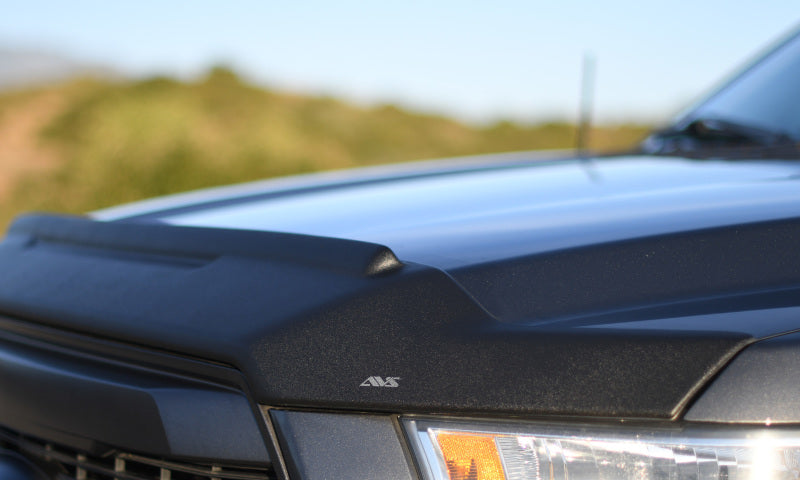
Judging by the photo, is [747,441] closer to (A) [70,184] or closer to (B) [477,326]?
(B) [477,326]

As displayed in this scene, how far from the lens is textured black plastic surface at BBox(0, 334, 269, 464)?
3.95 feet

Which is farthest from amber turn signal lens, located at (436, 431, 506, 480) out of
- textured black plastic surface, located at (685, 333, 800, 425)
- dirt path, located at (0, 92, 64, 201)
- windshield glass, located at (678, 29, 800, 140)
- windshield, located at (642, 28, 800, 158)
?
dirt path, located at (0, 92, 64, 201)

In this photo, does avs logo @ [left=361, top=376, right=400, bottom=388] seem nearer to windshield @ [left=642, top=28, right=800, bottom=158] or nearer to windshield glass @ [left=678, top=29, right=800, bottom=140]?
windshield @ [left=642, top=28, right=800, bottom=158]

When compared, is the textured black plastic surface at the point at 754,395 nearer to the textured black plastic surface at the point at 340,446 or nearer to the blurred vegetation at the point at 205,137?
the textured black plastic surface at the point at 340,446

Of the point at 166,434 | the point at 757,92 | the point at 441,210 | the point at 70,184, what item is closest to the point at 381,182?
the point at 441,210

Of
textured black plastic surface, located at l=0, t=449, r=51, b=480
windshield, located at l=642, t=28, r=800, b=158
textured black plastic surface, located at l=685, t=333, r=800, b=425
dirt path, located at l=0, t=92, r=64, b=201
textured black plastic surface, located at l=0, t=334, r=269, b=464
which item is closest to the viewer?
textured black plastic surface, located at l=685, t=333, r=800, b=425

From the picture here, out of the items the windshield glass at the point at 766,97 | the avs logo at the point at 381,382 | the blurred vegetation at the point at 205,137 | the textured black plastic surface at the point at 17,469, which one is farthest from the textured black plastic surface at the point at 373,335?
the blurred vegetation at the point at 205,137

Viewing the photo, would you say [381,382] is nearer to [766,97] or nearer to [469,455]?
[469,455]

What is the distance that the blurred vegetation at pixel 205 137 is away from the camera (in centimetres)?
1588

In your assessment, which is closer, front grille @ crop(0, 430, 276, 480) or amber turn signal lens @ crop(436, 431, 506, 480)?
amber turn signal lens @ crop(436, 431, 506, 480)

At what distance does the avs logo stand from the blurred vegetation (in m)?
6.87

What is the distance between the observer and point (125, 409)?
129 centimetres

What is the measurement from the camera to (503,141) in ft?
128

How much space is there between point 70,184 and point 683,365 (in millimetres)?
17022
